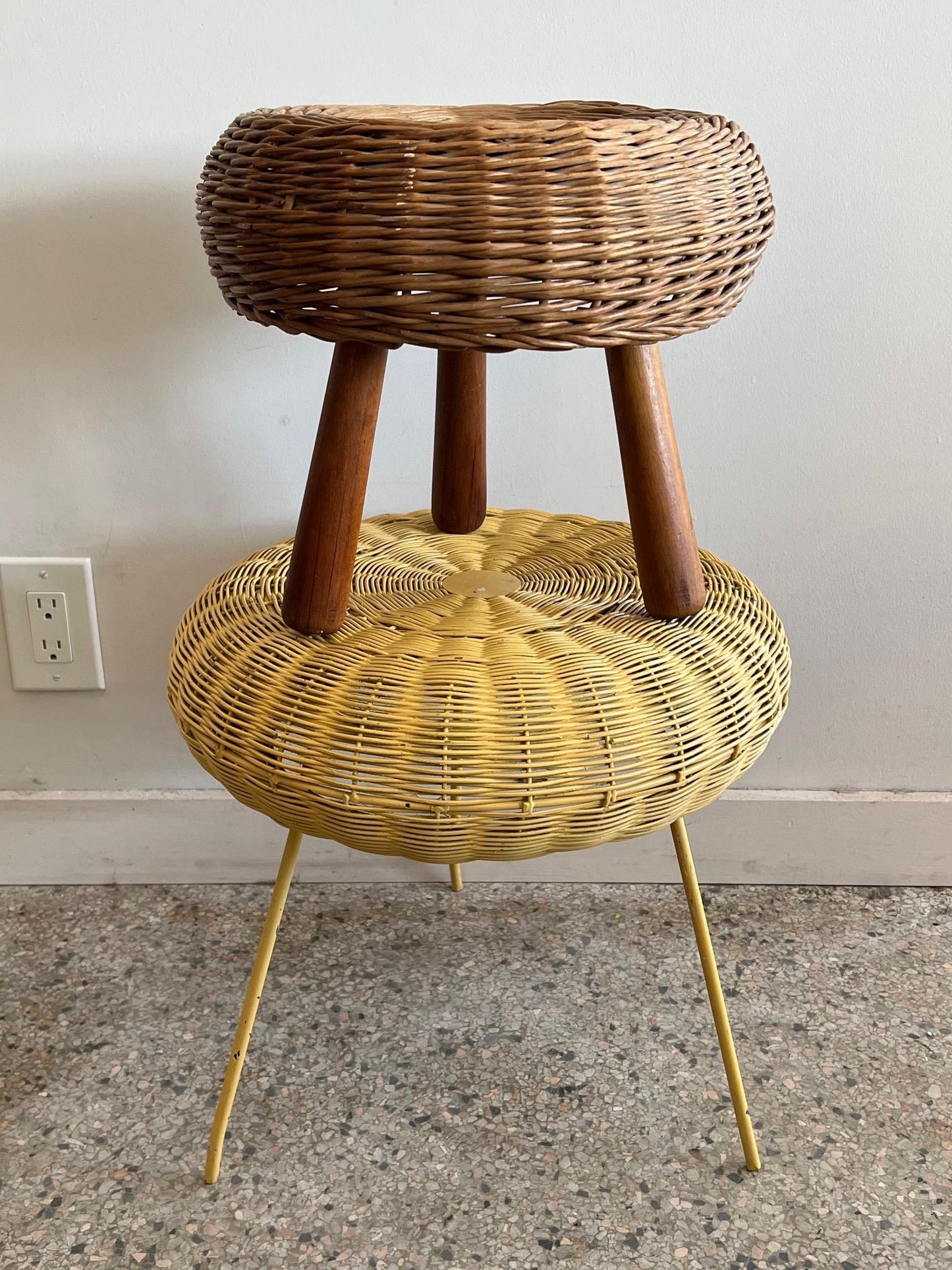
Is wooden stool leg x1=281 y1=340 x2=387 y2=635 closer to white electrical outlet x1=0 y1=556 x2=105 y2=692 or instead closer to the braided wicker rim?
the braided wicker rim

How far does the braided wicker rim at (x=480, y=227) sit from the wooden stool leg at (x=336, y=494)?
0.06 meters

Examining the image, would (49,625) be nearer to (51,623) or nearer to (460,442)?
(51,623)

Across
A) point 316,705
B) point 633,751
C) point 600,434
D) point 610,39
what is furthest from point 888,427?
point 316,705

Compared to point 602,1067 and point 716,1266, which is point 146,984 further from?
point 716,1266

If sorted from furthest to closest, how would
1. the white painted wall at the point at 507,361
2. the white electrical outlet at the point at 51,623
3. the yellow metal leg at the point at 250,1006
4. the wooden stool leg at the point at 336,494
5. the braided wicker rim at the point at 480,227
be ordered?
1. the white electrical outlet at the point at 51,623
2. the white painted wall at the point at 507,361
3. the yellow metal leg at the point at 250,1006
4. the wooden stool leg at the point at 336,494
5. the braided wicker rim at the point at 480,227

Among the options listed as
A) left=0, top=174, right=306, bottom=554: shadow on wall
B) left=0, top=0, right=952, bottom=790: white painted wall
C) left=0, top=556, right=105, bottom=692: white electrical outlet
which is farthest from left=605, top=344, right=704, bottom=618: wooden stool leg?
left=0, top=556, right=105, bottom=692: white electrical outlet

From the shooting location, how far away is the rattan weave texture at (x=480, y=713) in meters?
0.64

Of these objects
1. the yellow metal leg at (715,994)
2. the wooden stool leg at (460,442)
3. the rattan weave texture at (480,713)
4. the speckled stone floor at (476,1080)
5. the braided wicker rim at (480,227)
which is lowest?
the speckled stone floor at (476,1080)

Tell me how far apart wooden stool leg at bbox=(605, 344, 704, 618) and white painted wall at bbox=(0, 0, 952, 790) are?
0.30m

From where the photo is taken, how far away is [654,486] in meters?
0.72

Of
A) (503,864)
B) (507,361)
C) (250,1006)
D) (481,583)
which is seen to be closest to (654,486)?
(481,583)

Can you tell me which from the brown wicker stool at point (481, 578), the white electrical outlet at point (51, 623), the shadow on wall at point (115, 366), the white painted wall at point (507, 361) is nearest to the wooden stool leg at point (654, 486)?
the brown wicker stool at point (481, 578)

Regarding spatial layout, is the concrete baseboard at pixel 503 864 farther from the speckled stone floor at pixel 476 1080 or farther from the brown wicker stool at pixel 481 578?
the brown wicker stool at pixel 481 578

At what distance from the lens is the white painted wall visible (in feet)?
2.93
